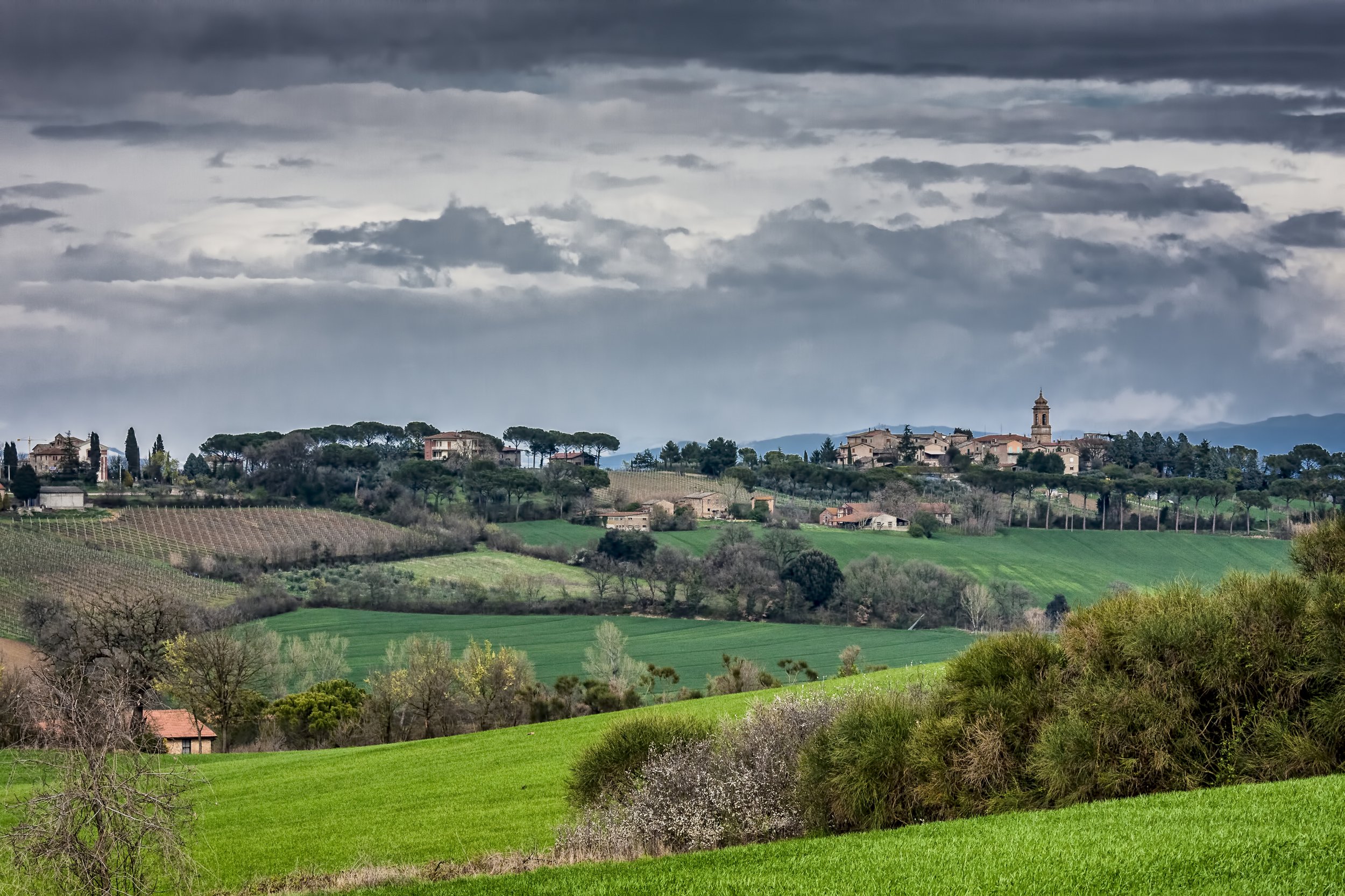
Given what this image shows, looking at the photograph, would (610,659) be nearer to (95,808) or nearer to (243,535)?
(243,535)

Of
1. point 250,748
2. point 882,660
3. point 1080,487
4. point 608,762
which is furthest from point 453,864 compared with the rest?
point 1080,487

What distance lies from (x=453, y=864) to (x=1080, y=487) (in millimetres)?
131943

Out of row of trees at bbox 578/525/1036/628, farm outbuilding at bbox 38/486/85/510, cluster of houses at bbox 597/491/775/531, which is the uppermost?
farm outbuilding at bbox 38/486/85/510

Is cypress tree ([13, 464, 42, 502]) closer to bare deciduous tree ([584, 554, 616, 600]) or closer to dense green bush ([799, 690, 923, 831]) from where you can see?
bare deciduous tree ([584, 554, 616, 600])

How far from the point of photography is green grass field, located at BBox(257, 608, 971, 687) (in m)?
75.9

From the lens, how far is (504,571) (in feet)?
344

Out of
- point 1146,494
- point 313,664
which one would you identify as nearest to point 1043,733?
point 313,664

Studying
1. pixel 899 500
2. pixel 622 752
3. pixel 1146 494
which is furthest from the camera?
pixel 1146 494

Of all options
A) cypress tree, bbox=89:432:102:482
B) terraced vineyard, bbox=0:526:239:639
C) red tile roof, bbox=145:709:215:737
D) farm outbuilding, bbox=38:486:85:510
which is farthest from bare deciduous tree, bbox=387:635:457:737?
cypress tree, bbox=89:432:102:482

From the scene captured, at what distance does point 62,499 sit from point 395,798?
325 ft

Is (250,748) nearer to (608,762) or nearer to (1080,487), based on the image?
(608,762)

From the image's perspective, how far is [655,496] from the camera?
143000 mm

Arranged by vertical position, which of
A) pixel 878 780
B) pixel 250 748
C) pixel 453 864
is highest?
pixel 878 780

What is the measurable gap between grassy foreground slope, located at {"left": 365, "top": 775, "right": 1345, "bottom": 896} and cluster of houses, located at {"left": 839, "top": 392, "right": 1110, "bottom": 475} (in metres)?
165
